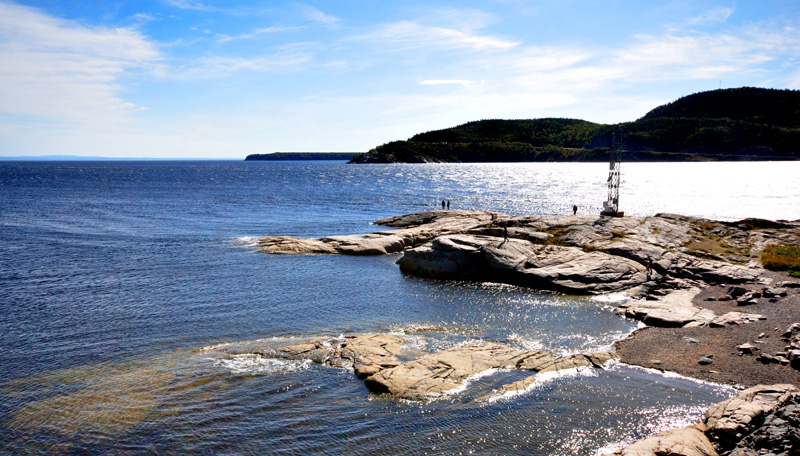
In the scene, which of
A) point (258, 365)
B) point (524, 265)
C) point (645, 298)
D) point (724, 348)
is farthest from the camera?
point (524, 265)

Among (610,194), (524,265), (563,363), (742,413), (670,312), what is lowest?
(563,363)

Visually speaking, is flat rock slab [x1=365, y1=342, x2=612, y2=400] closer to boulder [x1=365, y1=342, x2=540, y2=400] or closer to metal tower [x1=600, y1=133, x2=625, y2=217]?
boulder [x1=365, y1=342, x2=540, y2=400]

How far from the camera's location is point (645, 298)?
33.4 meters

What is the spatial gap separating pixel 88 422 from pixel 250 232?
46742 millimetres

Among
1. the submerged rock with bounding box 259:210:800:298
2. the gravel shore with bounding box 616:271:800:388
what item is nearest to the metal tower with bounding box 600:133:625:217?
the submerged rock with bounding box 259:210:800:298

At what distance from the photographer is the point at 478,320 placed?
1174 inches

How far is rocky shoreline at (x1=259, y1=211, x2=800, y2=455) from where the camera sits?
65.9ft

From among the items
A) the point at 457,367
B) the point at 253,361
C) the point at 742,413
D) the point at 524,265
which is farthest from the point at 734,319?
the point at 253,361

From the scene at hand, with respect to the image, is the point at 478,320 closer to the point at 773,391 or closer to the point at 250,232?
the point at 773,391

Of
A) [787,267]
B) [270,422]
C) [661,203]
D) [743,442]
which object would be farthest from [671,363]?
[661,203]

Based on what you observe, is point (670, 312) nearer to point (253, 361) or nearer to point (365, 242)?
point (253, 361)

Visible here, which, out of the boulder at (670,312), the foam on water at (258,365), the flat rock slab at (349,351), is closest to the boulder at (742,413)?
the boulder at (670,312)

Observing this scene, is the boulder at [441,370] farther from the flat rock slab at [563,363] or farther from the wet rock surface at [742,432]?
the wet rock surface at [742,432]

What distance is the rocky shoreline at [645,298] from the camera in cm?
2008
